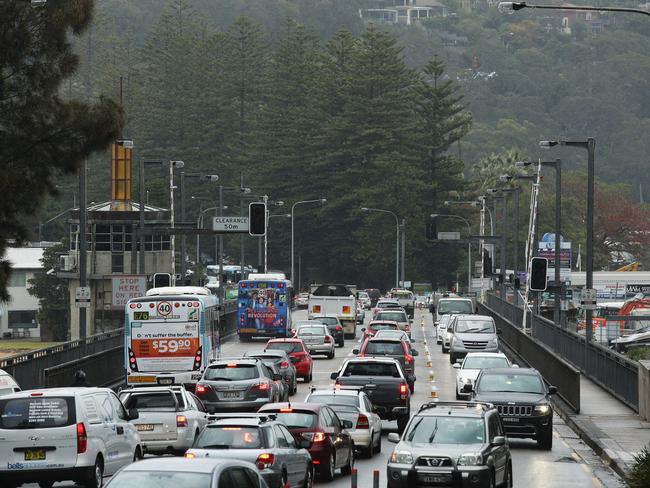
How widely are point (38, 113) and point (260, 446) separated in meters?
18.5

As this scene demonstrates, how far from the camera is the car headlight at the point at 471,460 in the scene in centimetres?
2039

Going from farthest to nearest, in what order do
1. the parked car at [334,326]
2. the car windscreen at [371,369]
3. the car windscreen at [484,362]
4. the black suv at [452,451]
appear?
the parked car at [334,326] < the car windscreen at [484,362] < the car windscreen at [371,369] < the black suv at [452,451]

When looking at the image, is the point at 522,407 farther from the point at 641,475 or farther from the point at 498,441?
the point at 641,475

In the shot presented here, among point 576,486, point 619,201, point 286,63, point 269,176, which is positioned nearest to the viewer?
point 576,486

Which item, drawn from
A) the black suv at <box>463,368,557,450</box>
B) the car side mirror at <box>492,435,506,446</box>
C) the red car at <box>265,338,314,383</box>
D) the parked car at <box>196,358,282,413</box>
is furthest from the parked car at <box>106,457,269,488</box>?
the red car at <box>265,338,314,383</box>

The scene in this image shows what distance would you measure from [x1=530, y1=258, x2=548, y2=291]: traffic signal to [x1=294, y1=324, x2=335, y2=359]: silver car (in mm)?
9820

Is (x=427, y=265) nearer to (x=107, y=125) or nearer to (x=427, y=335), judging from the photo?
(x=427, y=335)

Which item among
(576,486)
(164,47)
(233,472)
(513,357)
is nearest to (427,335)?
(513,357)

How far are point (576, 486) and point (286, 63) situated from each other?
447ft

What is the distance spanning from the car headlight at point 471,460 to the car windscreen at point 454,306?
50719mm

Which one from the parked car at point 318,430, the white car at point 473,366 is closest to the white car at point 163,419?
the parked car at point 318,430

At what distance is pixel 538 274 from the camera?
50.1 metres

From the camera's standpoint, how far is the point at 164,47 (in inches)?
6654

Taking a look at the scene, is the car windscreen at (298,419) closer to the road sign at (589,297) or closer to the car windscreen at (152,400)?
the car windscreen at (152,400)
